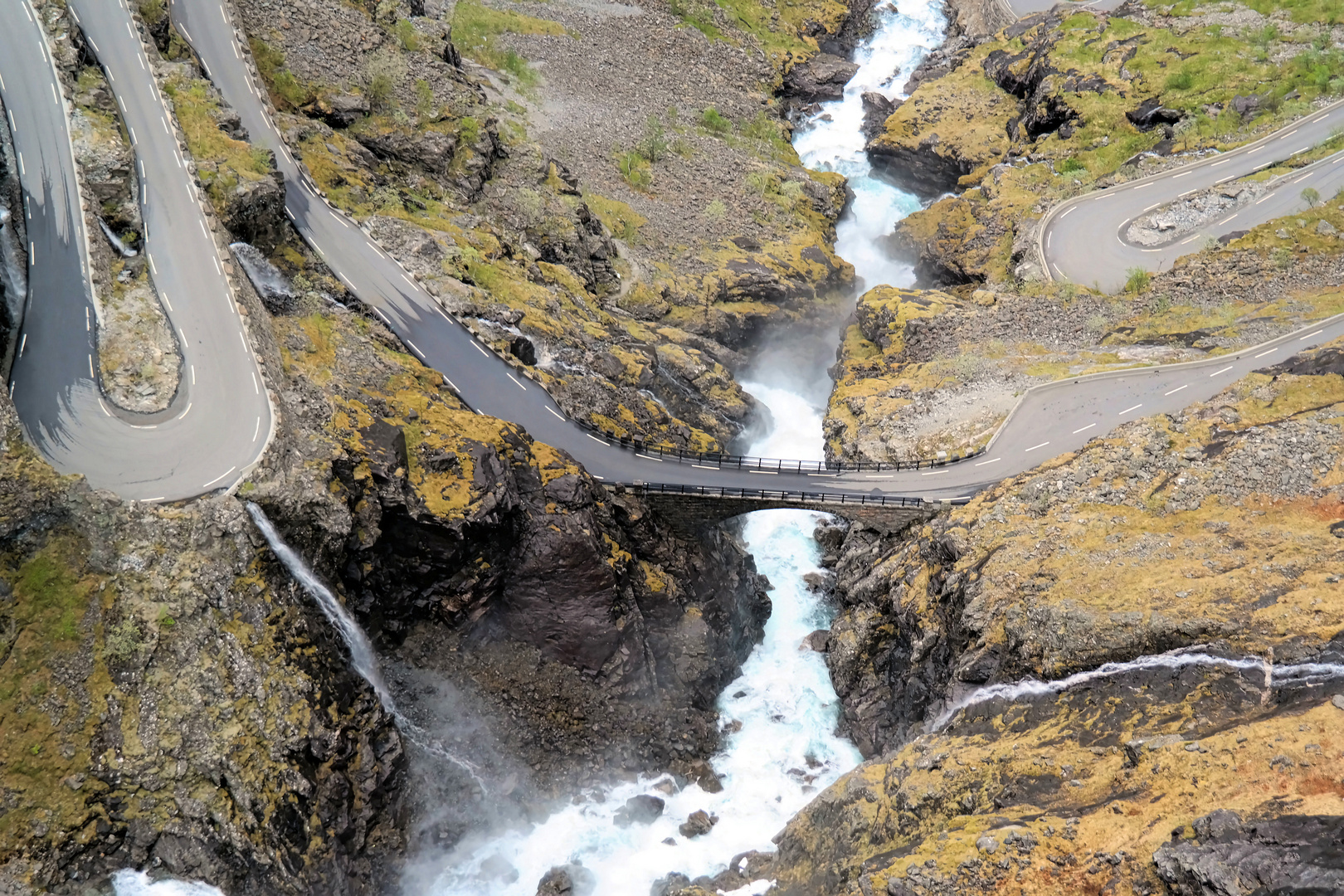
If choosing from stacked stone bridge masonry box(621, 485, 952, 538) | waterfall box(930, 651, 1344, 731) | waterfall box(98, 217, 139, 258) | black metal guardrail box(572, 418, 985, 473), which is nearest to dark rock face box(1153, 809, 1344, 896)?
waterfall box(930, 651, 1344, 731)

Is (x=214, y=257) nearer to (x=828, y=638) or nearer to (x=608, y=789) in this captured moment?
(x=608, y=789)

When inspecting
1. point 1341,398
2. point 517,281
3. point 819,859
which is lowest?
point 819,859

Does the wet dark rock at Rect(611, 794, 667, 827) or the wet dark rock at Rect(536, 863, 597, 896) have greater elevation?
the wet dark rock at Rect(611, 794, 667, 827)

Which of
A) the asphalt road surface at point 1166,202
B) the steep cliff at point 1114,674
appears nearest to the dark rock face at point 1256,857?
the steep cliff at point 1114,674

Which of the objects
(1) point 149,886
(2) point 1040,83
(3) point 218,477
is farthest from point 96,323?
(2) point 1040,83

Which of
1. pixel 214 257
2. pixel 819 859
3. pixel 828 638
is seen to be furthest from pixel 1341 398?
pixel 214 257

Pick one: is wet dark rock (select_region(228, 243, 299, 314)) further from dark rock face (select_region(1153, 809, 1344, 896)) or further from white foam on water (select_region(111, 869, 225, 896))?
dark rock face (select_region(1153, 809, 1344, 896))
